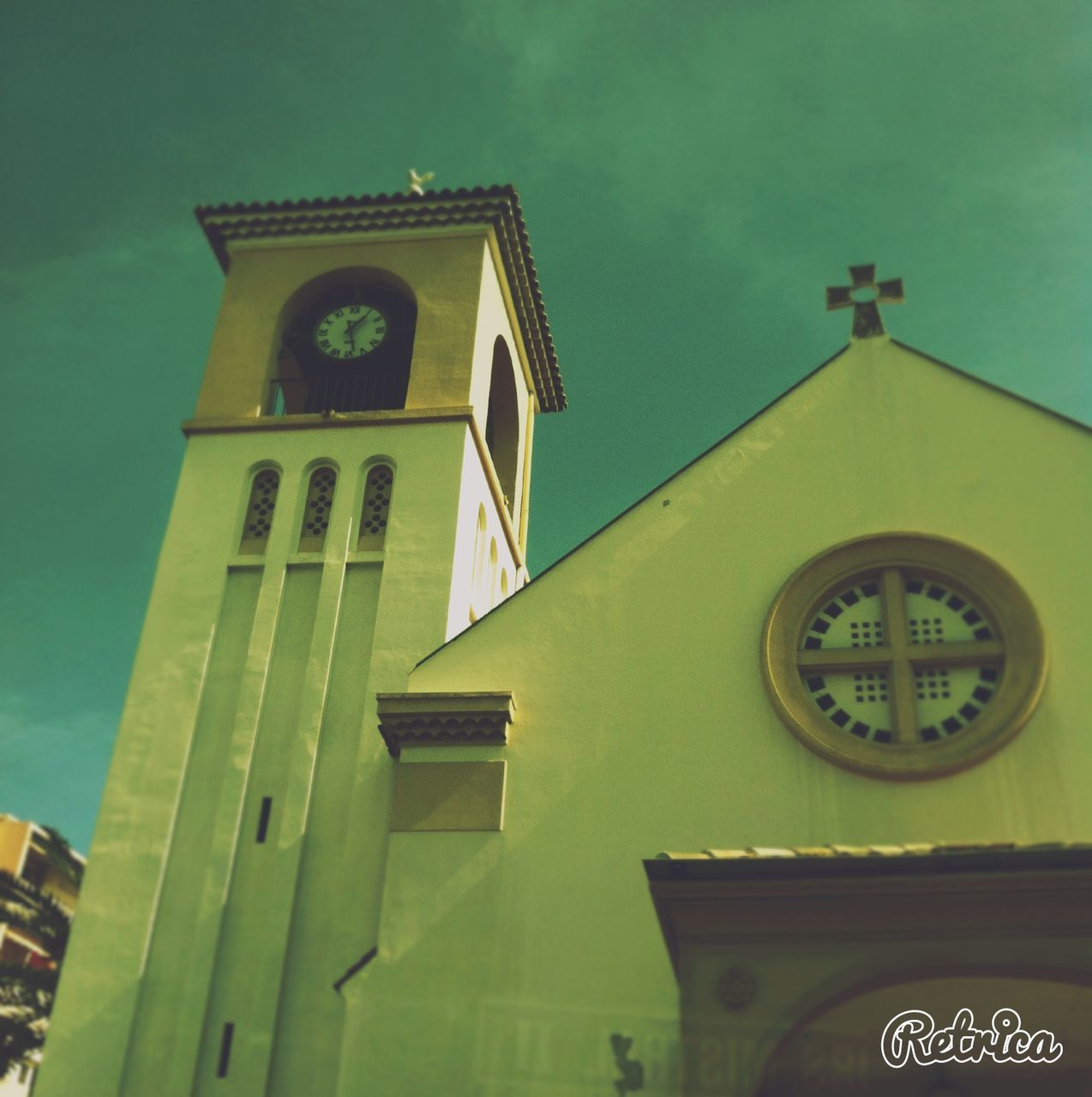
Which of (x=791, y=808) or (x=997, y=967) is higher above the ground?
(x=791, y=808)

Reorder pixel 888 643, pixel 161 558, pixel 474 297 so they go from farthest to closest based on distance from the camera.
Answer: pixel 474 297, pixel 161 558, pixel 888 643

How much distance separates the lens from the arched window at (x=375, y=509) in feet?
54.4

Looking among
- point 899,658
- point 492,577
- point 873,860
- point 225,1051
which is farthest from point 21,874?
point 873,860

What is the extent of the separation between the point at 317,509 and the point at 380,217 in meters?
5.19

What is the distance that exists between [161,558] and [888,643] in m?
9.28

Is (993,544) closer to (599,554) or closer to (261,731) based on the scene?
(599,554)

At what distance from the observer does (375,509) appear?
1691 centimetres

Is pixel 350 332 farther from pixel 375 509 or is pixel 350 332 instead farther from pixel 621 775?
pixel 621 775

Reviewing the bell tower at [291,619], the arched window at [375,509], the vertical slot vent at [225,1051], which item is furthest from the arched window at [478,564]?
the vertical slot vent at [225,1051]

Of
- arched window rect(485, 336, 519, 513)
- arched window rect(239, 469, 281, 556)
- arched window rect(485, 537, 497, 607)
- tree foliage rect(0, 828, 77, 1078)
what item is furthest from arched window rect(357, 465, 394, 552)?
tree foliage rect(0, 828, 77, 1078)

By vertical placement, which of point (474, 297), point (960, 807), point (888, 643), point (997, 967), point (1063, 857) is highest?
point (474, 297)

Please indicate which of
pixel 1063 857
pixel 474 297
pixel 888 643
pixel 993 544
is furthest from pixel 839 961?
pixel 474 297

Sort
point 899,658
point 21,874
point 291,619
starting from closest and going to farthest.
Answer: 1. point 899,658
2. point 291,619
3. point 21,874

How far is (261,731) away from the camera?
15.3 m
